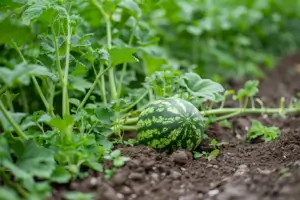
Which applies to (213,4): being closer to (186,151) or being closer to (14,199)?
(186,151)

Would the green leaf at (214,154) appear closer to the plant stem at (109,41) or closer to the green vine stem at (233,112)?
the green vine stem at (233,112)

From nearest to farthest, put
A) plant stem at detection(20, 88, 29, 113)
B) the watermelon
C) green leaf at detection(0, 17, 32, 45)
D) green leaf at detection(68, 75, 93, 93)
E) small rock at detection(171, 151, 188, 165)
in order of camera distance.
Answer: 1. green leaf at detection(0, 17, 32, 45)
2. small rock at detection(171, 151, 188, 165)
3. the watermelon
4. green leaf at detection(68, 75, 93, 93)
5. plant stem at detection(20, 88, 29, 113)

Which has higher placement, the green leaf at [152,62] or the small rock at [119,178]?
the green leaf at [152,62]

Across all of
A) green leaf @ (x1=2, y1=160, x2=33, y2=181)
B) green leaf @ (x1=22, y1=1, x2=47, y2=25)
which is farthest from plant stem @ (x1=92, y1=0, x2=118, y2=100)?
green leaf @ (x1=2, y1=160, x2=33, y2=181)

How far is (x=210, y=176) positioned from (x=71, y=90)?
1.26 meters

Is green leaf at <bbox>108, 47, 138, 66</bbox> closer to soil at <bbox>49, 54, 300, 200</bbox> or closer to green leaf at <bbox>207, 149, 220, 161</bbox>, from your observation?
soil at <bbox>49, 54, 300, 200</bbox>

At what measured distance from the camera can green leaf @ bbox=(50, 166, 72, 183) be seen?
2.22 metres

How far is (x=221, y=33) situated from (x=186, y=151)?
134 inches

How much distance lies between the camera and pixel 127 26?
3.94 meters

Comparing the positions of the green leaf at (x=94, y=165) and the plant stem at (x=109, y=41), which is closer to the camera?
the green leaf at (x=94, y=165)

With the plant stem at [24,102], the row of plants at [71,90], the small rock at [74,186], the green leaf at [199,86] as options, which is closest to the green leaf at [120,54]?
the row of plants at [71,90]

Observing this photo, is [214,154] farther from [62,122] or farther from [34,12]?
[34,12]

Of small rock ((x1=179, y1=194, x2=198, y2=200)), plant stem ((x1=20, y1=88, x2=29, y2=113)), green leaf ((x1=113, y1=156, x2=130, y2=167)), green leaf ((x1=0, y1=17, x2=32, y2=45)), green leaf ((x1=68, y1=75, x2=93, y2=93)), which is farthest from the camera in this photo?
plant stem ((x1=20, y1=88, x2=29, y2=113))

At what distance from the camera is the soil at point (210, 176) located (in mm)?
2236
